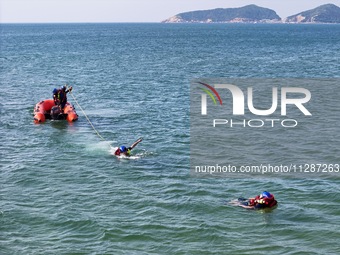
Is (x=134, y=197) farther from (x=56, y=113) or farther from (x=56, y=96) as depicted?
(x=56, y=96)

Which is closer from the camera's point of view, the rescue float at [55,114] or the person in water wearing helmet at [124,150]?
the person in water wearing helmet at [124,150]

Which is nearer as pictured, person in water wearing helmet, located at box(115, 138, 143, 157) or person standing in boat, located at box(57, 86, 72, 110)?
person in water wearing helmet, located at box(115, 138, 143, 157)

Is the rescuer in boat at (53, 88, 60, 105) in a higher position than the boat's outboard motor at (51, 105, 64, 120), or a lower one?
higher

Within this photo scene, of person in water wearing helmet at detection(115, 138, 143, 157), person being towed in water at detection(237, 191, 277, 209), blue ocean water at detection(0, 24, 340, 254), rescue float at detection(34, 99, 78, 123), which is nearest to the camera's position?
blue ocean water at detection(0, 24, 340, 254)

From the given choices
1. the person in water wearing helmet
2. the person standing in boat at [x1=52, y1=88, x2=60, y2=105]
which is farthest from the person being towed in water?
the person standing in boat at [x1=52, y1=88, x2=60, y2=105]

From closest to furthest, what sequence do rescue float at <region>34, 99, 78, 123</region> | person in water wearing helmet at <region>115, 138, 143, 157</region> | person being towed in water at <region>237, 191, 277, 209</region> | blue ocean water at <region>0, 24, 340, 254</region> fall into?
blue ocean water at <region>0, 24, 340, 254</region> → person being towed in water at <region>237, 191, 277, 209</region> → person in water wearing helmet at <region>115, 138, 143, 157</region> → rescue float at <region>34, 99, 78, 123</region>

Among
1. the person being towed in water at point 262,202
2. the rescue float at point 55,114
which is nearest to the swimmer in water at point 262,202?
the person being towed in water at point 262,202

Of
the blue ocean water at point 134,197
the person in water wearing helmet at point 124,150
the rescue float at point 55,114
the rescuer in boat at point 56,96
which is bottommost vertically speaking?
the blue ocean water at point 134,197

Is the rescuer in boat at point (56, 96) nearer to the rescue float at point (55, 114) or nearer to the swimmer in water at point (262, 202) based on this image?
the rescue float at point (55, 114)

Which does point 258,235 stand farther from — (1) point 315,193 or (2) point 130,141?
(2) point 130,141

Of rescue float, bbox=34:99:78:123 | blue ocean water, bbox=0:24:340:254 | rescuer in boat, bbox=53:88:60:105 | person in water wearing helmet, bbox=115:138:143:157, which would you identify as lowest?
blue ocean water, bbox=0:24:340:254

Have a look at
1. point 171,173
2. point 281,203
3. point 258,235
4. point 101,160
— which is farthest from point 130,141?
point 258,235

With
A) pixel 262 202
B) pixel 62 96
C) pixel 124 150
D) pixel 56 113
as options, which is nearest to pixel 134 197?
pixel 124 150

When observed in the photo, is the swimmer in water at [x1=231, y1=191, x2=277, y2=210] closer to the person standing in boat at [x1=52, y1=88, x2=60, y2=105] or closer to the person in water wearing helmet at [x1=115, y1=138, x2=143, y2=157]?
the person in water wearing helmet at [x1=115, y1=138, x2=143, y2=157]
